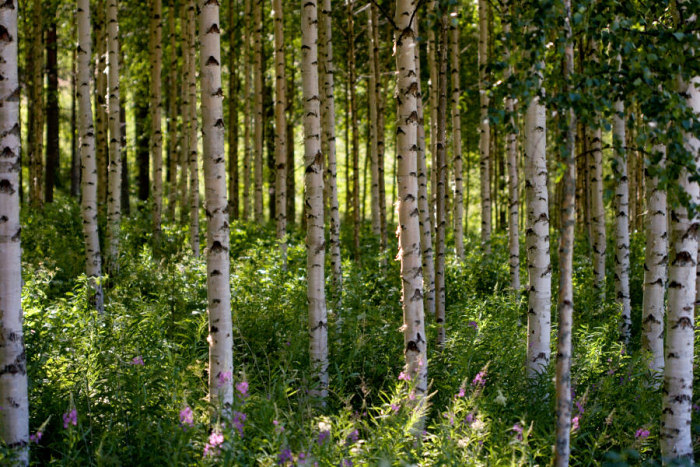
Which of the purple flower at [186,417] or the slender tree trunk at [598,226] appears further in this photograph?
the slender tree trunk at [598,226]

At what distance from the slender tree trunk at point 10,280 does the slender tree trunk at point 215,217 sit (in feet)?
4.16

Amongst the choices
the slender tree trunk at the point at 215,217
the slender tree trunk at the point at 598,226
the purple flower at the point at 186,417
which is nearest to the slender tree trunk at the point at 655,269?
the slender tree trunk at the point at 598,226

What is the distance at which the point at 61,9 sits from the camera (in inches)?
595

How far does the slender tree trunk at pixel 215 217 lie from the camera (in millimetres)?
4793

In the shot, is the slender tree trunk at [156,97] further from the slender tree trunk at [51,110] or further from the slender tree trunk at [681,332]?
the slender tree trunk at [681,332]

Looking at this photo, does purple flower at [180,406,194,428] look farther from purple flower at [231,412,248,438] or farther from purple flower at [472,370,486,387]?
purple flower at [472,370,486,387]

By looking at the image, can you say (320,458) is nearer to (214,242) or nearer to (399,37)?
(214,242)

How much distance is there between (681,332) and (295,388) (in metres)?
3.37

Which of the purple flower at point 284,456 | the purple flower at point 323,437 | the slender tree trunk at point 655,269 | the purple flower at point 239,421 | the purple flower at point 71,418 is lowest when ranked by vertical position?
the purple flower at point 284,456

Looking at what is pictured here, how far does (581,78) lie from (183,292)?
5.26 m

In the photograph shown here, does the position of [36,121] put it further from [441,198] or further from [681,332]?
[681,332]

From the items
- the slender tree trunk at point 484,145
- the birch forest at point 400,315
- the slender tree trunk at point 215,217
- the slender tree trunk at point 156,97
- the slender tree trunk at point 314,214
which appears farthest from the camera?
the slender tree trunk at point 484,145

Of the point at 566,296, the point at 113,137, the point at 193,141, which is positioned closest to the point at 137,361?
the point at 566,296

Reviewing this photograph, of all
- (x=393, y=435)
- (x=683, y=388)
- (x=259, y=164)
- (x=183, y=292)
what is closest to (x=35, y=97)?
(x=259, y=164)
